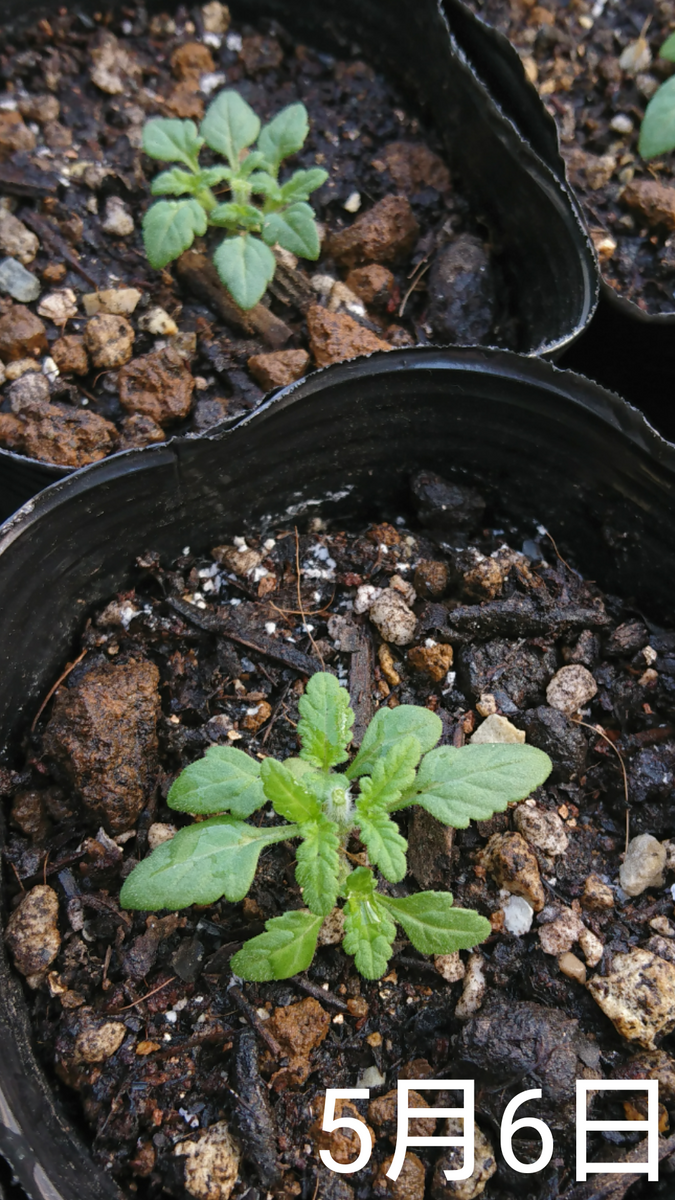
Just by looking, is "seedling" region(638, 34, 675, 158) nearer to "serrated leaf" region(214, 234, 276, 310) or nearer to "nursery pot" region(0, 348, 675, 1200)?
"nursery pot" region(0, 348, 675, 1200)

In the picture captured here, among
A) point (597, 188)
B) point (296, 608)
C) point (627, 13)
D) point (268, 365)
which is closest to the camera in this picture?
point (296, 608)

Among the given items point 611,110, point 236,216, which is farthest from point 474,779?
point 611,110

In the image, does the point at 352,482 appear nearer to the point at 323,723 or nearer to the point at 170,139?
the point at 323,723

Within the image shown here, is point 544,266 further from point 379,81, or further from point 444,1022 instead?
point 444,1022

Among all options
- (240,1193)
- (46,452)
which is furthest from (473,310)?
(240,1193)

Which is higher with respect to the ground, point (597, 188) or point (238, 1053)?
point (597, 188)

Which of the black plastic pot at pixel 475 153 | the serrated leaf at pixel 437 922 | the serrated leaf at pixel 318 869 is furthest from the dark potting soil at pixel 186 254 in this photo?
the serrated leaf at pixel 437 922

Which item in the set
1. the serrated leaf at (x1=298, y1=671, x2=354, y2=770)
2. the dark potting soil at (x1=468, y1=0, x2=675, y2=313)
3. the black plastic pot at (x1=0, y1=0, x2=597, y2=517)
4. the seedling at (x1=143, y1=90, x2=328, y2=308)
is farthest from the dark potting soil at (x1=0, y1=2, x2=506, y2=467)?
the serrated leaf at (x1=298, y1=671, x2=354, y2=770)

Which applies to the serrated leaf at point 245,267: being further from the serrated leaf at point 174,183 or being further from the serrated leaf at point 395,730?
the serrated leaf at point 395,730
